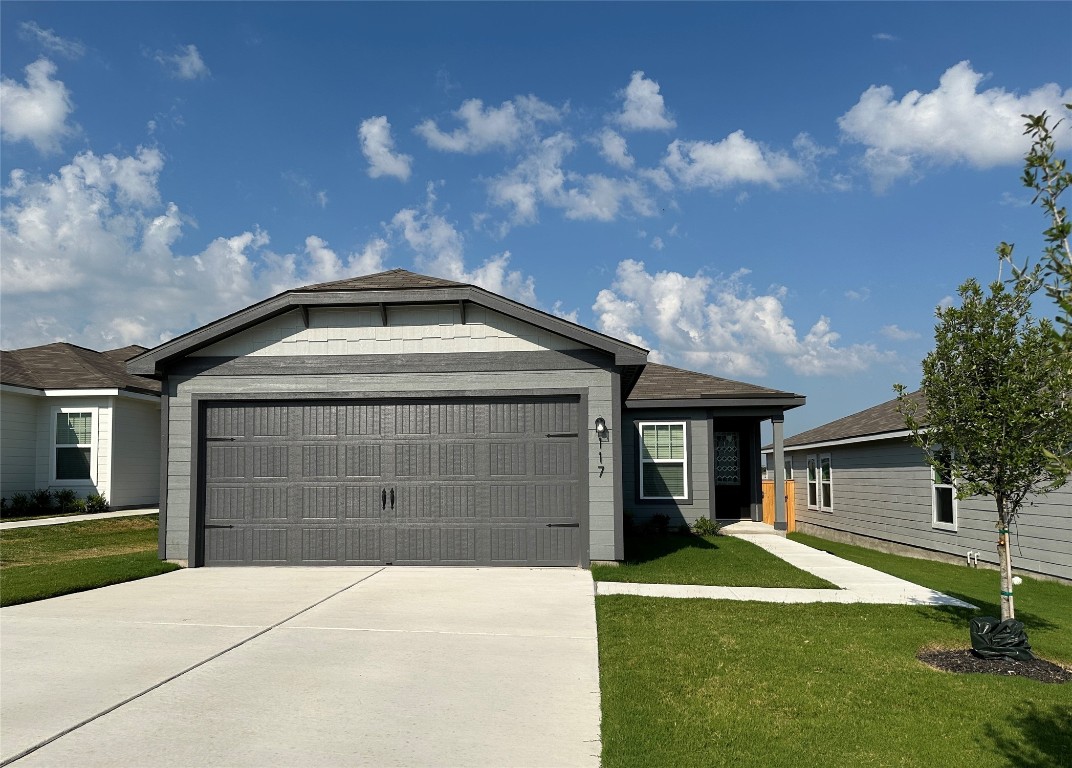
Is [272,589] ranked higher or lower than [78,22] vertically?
lower

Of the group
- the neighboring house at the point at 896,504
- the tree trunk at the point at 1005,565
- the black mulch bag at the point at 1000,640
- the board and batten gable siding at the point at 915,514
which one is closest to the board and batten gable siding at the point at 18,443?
the neighboring house at the point at 896,504

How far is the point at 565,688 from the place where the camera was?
16.0 ft

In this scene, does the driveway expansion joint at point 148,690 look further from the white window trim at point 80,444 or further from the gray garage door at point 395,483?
the white window trim at point 80,444

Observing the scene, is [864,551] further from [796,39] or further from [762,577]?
[796,39]

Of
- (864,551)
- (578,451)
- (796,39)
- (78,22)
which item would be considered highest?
(796,39)

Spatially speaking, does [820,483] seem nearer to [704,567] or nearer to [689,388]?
[689,388]

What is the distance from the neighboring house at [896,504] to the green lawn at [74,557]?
9.99 metres

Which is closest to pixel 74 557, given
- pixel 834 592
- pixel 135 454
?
pixel 135 454

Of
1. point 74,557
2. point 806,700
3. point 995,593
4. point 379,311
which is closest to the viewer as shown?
point 806,700

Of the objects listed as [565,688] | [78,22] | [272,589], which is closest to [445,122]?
[78,22]

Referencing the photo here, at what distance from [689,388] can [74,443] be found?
Result: 15.5 metres

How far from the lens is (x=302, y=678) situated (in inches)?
198

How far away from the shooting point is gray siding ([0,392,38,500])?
16719mm

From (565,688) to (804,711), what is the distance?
1.58m
